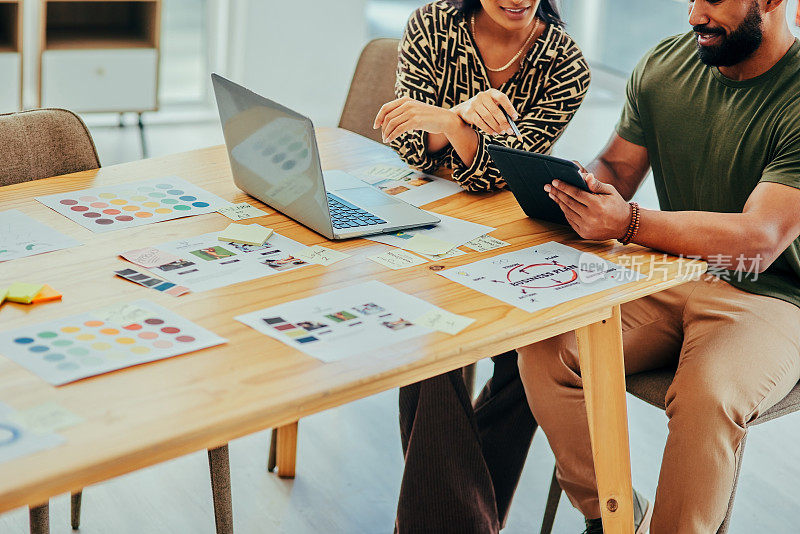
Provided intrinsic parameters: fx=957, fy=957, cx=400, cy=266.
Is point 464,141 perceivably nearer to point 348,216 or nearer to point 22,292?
point 348,216

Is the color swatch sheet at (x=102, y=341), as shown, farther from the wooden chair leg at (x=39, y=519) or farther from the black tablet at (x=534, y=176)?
the black tablet at (x=534, y=176)

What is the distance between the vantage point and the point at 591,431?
1599mm

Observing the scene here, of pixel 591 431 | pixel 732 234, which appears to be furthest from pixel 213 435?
pixel 732 234

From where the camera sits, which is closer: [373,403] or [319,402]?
[319,402]

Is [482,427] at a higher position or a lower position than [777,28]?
lower

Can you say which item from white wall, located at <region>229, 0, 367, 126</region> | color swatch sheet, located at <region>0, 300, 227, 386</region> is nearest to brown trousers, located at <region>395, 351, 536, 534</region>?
color swatch sheet, located at <region>0, 300, 227, 386</region>

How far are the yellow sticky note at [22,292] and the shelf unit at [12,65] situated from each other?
2.43 meters

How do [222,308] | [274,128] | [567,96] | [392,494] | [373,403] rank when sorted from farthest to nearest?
[373,403] < [392,494] < [567,96] < [274,128] < [222,308]

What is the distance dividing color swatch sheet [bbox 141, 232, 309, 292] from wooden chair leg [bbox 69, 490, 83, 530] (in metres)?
0.65

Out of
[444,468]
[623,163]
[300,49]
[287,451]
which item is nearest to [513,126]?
[623,163]

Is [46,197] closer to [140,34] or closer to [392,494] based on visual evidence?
[392,494]

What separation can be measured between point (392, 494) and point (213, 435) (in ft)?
3.66

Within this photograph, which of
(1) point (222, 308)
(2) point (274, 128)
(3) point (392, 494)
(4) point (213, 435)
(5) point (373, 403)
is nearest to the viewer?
(4) point (213, 435)

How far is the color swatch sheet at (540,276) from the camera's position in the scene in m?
1.39
